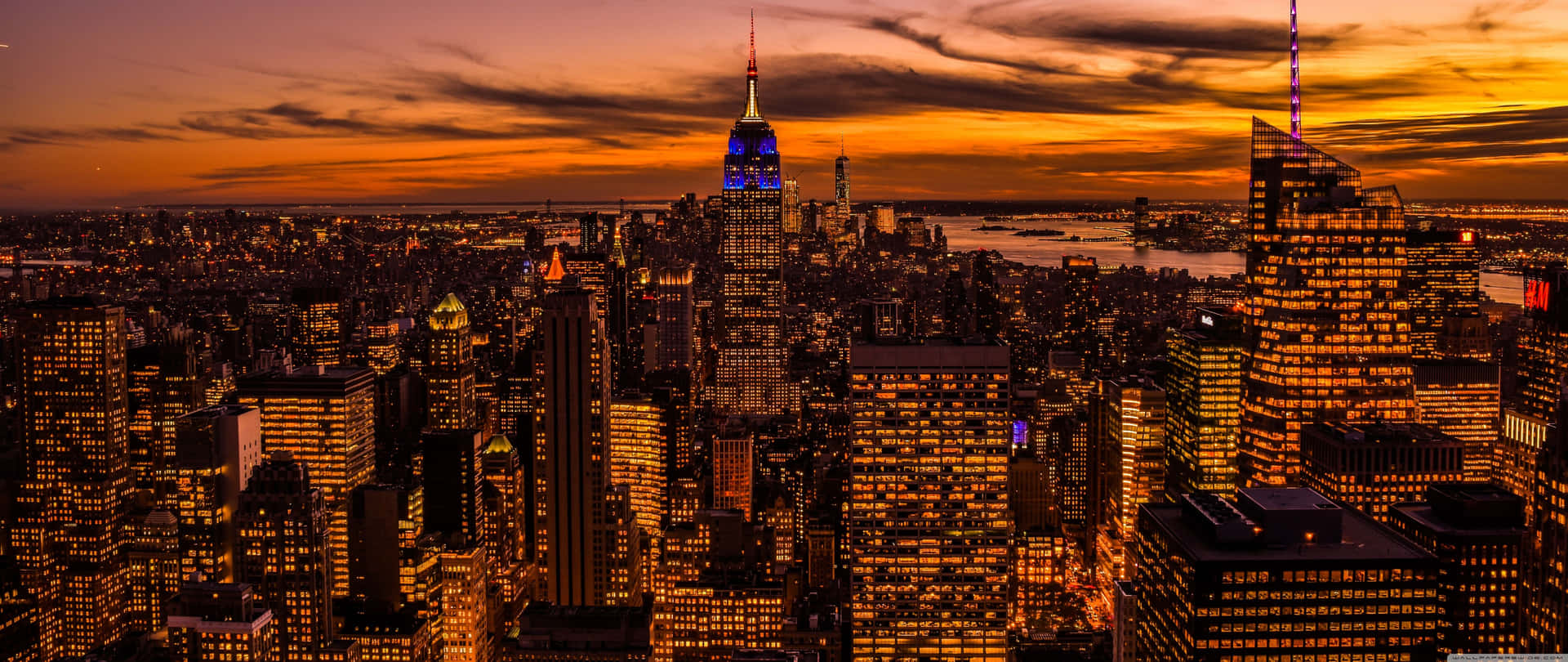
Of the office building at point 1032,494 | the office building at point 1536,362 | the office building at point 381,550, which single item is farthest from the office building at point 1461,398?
the office building at point 381,550

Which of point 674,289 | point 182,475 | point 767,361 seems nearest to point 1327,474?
point 182,475

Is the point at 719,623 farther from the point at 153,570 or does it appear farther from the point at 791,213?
the point at 791,213

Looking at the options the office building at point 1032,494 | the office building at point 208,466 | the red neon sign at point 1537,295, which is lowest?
the office building at point 1032,494

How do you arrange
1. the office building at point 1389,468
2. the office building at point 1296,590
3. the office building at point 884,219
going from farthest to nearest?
1. the office building at point 884,219
2. the office building at point 1389,468
3. the office building at point 1296,590

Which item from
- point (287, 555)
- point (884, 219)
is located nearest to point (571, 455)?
point (287, 555)

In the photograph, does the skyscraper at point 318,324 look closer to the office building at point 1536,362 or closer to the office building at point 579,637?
the office building at point 579,637

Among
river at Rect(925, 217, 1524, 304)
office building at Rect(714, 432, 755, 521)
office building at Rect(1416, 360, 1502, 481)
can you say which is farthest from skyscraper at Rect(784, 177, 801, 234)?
office building at Rect(1416, 360, 1502, 481)
